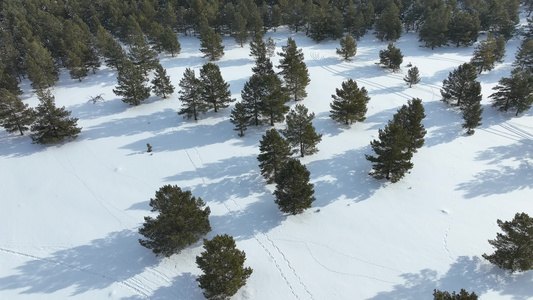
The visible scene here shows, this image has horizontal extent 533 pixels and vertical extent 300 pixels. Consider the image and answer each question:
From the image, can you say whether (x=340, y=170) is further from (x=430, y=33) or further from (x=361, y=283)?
(x=430, y=33)

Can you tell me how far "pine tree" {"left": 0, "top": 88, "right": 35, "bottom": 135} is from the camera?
1677 inches

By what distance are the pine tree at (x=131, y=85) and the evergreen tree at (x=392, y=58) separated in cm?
4407

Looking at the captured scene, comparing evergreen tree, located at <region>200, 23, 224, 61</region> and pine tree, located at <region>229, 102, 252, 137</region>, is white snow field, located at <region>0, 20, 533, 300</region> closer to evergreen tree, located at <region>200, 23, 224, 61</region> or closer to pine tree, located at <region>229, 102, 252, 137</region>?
pine tree, located at <region>229, 102, 252, 137</region>

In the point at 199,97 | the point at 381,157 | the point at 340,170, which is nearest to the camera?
the point at 381,157

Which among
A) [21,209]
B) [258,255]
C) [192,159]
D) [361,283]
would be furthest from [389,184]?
[21,209]

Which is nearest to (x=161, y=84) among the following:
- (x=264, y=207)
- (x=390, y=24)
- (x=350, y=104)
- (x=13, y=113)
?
(x=13, y=113)

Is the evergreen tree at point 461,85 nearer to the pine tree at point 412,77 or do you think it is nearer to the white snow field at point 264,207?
the white snow field at point 264,207

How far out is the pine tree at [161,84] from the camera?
51.3m

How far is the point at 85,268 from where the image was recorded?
28.0m

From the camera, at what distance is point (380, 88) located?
5553 cm

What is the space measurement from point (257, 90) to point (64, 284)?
29.9 metres

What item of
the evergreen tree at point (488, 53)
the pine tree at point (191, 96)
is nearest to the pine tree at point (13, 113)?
the pine tree at point (191, 96)

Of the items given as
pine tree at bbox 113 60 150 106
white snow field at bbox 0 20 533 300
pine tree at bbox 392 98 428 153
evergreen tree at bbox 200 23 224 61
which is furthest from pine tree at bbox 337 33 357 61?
pine tree at bbox 113 60 150 106

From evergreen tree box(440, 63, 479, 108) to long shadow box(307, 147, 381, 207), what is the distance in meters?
19.0
